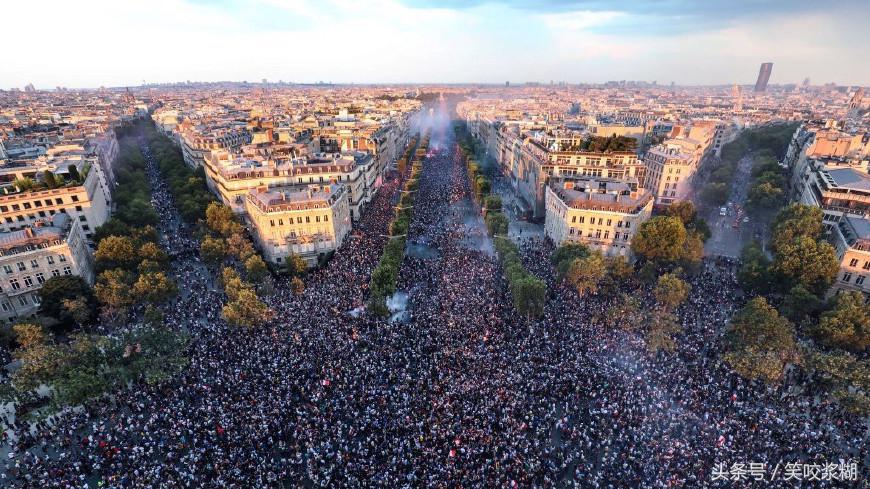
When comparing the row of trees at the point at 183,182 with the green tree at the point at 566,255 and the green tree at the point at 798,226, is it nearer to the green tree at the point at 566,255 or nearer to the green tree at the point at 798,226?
the green tree at the point at 566,255

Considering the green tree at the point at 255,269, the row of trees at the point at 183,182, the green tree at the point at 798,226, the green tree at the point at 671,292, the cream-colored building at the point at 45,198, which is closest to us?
the green tree at the point at 671,292

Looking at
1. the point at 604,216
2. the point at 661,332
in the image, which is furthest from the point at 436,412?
the point at 604,216

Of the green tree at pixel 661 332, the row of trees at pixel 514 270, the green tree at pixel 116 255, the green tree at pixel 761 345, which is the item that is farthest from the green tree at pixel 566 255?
the green tree at pixel 116 255

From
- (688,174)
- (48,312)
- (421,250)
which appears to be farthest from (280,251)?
(688,174)

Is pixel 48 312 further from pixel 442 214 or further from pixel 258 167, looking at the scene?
pixel 442 214

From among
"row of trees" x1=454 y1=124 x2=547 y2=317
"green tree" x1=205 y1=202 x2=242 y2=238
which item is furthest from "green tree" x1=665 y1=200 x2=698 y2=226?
"green tree" x1=205 y1=202 x2=242 y2=238

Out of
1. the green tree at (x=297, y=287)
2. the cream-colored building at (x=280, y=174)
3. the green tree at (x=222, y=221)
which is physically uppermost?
the cream-colored building at (x=280, y=174)
